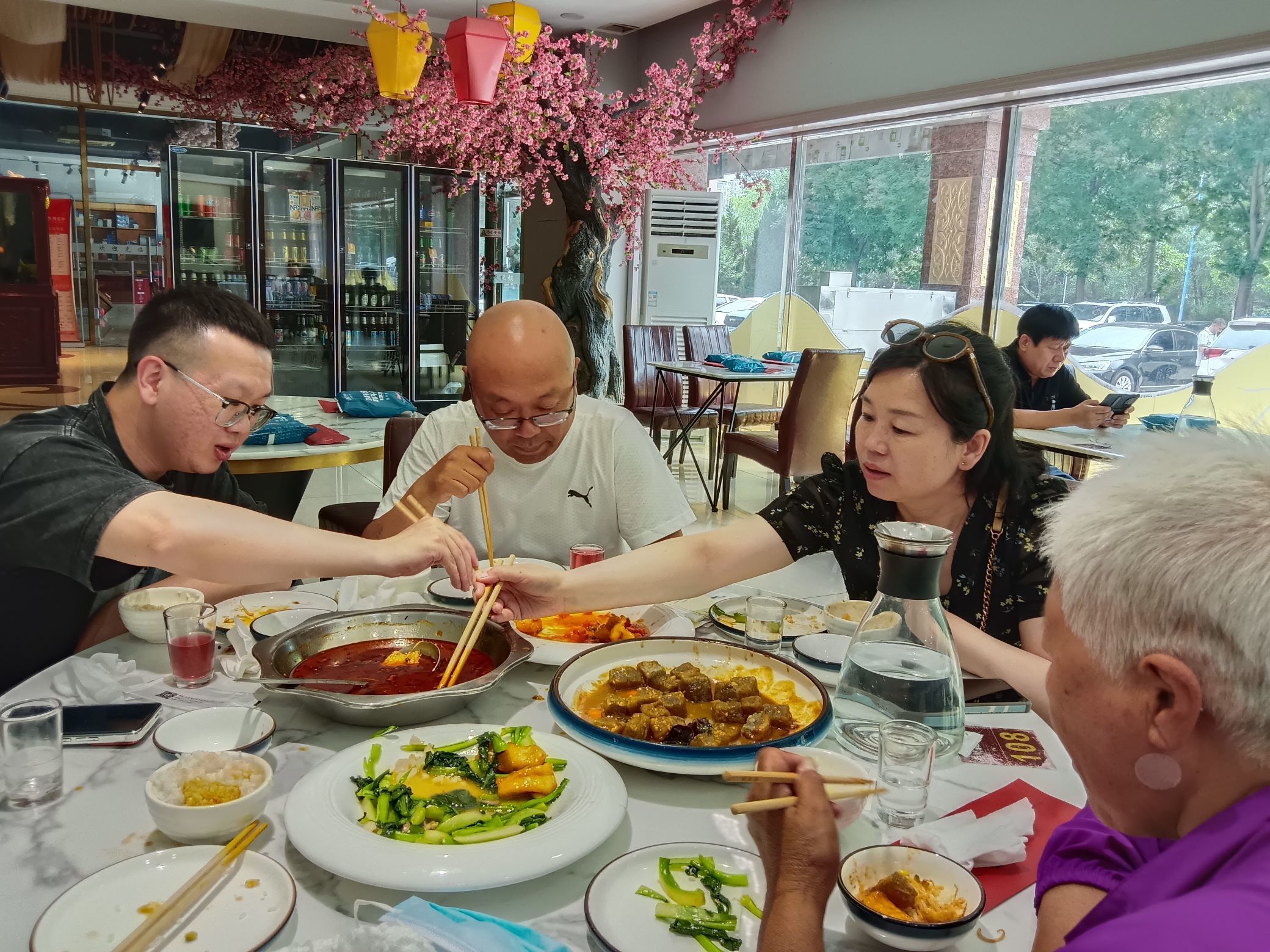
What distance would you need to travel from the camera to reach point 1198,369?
5371 millimetres

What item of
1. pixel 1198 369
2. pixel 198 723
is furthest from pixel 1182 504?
pixel 1198 369

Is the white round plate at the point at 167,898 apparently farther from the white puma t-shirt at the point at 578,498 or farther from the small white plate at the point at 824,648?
the white puma t-shirt at the point at 578,498

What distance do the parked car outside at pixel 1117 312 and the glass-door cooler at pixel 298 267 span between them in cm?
684

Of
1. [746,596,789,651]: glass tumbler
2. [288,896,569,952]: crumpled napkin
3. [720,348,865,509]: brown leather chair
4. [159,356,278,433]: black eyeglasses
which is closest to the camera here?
[288,896,569,952]: crumpled napkin

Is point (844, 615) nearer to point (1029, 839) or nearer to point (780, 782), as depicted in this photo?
point (1029, 839)

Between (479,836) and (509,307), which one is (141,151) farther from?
(479,836)

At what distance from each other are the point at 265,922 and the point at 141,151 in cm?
1033

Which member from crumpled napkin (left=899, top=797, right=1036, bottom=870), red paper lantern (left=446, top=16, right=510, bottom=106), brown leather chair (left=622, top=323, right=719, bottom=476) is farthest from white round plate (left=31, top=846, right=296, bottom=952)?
brown leather chair (left=622, top=323, right=719, bottom=476)

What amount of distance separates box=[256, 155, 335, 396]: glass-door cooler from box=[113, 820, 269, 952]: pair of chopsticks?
8.48 metres

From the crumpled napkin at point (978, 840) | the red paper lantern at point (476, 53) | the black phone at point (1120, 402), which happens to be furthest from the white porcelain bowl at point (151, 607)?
the black phone at point (1120, 402)

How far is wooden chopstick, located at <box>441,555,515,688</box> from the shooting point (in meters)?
1.46

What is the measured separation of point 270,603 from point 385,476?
1609 millimetres

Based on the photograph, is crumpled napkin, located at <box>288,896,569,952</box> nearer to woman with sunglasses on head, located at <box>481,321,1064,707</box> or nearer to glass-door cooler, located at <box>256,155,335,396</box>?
woman with sunglasses on head, located at <box>481,321,1064,707</box>

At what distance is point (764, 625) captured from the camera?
1.70 metres
